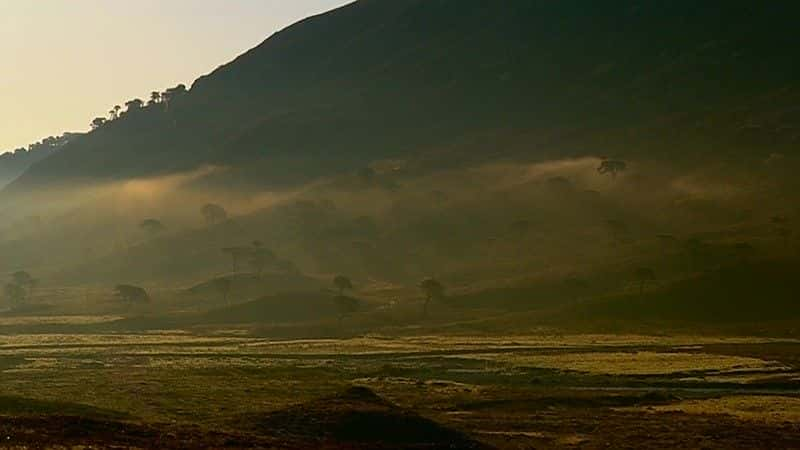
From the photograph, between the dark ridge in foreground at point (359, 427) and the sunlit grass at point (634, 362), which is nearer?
the dark ridge in foreground at point (359, 427)

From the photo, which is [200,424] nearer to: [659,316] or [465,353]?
[465,353]

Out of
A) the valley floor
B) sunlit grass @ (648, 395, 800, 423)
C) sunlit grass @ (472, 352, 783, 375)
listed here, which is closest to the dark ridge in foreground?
the valley floor

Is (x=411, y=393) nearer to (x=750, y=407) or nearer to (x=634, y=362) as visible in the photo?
(x=750, y=407)

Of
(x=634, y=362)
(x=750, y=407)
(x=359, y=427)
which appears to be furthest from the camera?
(x=634, y=362)

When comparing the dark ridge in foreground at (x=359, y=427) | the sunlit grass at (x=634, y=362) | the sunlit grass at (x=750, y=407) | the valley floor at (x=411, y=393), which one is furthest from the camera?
the sunlit grass at (x=634, y=362)

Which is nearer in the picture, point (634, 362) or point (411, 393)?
point (411, 393)

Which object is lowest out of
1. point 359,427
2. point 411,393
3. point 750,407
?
point 359,427

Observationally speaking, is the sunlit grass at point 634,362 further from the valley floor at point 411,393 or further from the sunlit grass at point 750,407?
the sunlit grass at point 750,407

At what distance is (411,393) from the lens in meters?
102

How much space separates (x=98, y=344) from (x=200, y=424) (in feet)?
354

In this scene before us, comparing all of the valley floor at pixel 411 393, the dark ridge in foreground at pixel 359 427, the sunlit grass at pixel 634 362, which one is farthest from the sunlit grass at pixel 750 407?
the dark ridge in foreground at pixel 359 427

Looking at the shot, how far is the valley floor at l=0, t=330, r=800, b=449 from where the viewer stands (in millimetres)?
68438

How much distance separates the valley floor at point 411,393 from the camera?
68.4 metres

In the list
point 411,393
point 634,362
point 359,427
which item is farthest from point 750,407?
point 359,427
